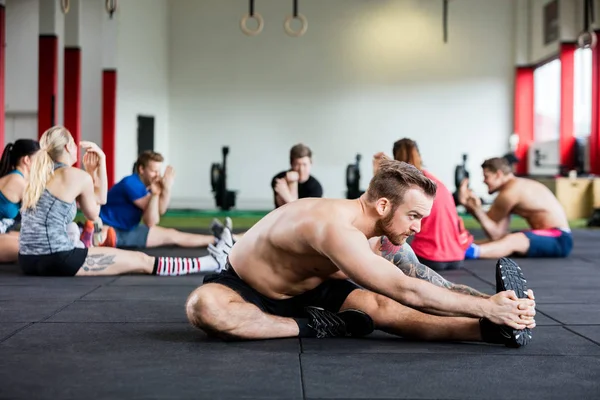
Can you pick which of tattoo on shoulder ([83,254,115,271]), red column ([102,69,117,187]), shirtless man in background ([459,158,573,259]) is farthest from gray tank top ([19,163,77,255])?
red column ([102,69,117,187])

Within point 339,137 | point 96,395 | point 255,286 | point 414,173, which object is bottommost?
point 96,395

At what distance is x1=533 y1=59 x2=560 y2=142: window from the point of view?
53.2 feet

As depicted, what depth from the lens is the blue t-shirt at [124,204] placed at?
6.68 m

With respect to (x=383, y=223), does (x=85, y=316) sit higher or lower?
lower

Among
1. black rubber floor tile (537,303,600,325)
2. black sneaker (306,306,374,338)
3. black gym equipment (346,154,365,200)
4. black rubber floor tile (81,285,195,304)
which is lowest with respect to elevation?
black rubber floor tile (537,303,600,325)

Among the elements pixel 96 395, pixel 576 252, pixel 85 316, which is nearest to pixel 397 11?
pixel 576 252

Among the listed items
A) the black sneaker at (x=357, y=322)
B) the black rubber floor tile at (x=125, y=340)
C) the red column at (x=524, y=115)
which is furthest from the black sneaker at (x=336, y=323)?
the red column at (x=524, y=115)

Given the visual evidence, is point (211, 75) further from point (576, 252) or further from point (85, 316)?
point (85, 316)

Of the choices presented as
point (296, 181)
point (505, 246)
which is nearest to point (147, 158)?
point (296, 181)

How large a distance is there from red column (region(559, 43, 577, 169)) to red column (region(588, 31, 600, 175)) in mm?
972

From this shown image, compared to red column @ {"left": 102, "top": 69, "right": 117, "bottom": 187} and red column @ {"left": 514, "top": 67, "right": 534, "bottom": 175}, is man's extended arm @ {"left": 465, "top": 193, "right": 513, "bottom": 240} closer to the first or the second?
red column @ {"left": 102, "top": 69, "right": 117, "bottom": 187}

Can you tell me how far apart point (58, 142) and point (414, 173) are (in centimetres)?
282

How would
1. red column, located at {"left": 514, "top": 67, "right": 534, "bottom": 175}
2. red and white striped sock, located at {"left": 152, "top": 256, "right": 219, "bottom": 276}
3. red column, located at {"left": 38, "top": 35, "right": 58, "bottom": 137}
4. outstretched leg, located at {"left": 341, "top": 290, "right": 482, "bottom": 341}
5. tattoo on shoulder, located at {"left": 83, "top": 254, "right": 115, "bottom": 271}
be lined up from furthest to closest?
red column, located at {"left": 514, "top": 67, "right": 534, "bottom": 175} < red column, located at {"left": 38, "top": 35, "right": 58, "bottom": 137} < red and white striped sock, located at {"left": 152, "top": 256, "right": 219, "bottom": 276} < tattoo on shoulder, located at {"left": 83, "top": 254, "right": 115, "bottom": 271} < outstretched leg, located at {"left": 341, "top": 290, "right": 482, "bottom": 341}

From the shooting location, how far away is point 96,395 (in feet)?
7.77
